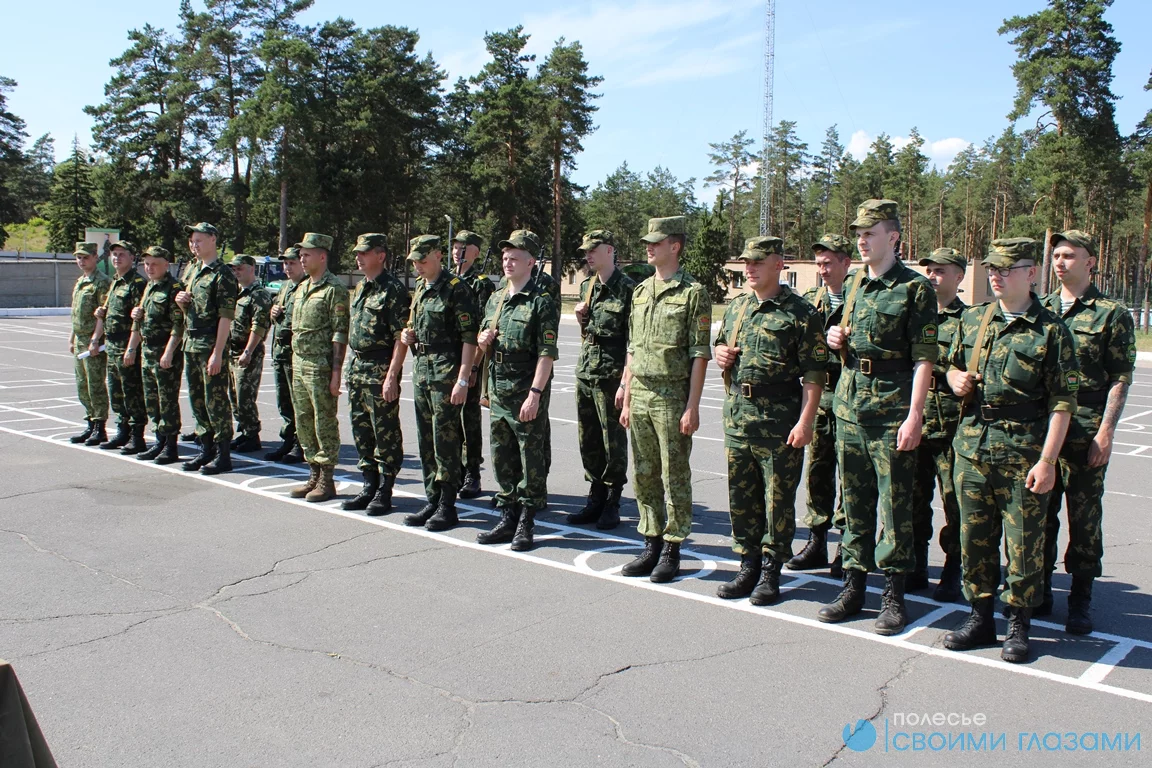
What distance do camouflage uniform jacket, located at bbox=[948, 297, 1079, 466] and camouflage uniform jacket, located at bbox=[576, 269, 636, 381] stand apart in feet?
9.32

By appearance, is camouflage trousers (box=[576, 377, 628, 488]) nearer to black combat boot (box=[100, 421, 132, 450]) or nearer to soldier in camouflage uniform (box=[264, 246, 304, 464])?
soldier in camouflage uniform (box=[264, 246, 304, 464])

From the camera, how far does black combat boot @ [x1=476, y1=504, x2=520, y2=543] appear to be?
254 inches

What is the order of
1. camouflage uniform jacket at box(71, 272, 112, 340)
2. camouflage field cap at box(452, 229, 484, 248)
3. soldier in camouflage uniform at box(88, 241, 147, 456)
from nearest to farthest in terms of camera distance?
camouflage field cap at box(452, 229, 484, 248) < soldier in camouflage uniform at box(88, 241, 147, 456) < camouflage uniform jacket at box(71, 272, 112, 340)

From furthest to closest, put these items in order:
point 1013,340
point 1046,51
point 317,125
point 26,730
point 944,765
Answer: point 317,125
point 1046,51
point 1013,340
point 944,765
point 26,730

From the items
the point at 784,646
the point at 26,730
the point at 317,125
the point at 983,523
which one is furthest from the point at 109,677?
the point at 317,125

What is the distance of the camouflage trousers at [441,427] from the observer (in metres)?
6.79

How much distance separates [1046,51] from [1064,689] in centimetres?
4071

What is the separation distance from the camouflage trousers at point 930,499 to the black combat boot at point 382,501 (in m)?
3.94

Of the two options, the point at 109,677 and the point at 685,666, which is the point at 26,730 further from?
the point at 685,666

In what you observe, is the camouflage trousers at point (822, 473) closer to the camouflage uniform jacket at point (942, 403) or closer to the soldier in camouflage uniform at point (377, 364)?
the camouflage uniform jacket at point (942, 403)

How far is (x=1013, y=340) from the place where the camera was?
452cm

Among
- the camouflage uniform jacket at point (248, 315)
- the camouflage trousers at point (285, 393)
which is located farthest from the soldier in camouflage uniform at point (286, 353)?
the camouflage uniform jacket at point (248, 315)

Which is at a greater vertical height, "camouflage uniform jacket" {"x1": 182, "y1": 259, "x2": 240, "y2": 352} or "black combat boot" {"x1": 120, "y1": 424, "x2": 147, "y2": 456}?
"camouflage uniform jacket" {"x1": 182, "y1": 259, "x2": 240, "y2": 352}

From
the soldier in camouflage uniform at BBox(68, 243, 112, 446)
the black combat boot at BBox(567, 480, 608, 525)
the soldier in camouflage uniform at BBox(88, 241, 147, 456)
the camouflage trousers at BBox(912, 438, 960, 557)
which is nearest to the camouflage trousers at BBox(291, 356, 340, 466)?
the black combat boot at BBox(567, 480, 608, 525)
